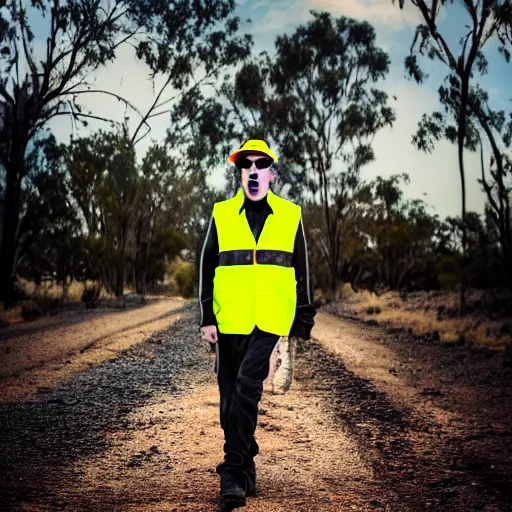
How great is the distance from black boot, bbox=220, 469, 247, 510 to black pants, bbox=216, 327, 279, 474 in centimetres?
4

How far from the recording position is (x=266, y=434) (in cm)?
514

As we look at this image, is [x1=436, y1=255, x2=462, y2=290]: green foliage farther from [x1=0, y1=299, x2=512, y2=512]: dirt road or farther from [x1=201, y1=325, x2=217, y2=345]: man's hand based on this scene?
[x1=201, y1=325, x2=217, y2=345]: man's hand

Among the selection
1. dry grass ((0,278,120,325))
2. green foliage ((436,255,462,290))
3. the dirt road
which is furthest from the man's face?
green foliage ((436,255,462,290))

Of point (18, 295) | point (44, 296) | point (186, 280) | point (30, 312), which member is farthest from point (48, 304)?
point (186, 280)

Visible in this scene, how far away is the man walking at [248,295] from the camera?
3406mm

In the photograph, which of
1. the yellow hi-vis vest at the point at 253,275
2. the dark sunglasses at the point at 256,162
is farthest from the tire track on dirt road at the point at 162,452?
the dark sunglasses at the point at 256,162

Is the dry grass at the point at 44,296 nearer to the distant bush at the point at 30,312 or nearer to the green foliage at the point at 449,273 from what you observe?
the distant bush at the point at 30,312

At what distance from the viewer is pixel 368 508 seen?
139 inches

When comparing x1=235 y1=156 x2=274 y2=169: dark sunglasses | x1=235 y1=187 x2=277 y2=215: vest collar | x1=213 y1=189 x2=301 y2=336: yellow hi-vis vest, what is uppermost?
x1=235 y1=156 x2=274 y2=169: dark sunglasses

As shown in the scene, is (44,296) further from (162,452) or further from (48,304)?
(162,452)

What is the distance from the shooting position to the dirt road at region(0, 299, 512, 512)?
373 centimetres

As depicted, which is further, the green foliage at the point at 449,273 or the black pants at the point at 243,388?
the green foliage at the point at 449,273

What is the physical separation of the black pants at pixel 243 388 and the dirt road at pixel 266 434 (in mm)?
284

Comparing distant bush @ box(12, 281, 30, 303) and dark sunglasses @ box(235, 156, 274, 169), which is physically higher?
dark sunglasses @ box(235, 156, 274, 169)
